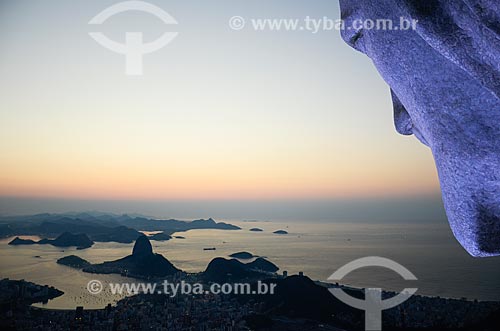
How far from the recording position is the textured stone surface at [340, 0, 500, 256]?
133 centimetres

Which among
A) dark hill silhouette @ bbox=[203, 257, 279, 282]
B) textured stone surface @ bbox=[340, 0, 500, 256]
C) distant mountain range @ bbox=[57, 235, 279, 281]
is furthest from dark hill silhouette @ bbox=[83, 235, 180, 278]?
textured stone surface @ bbox=[340, 0, 500, 256]

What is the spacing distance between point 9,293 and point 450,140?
19.6m

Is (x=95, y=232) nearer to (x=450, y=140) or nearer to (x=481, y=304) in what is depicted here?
(x=481, y=304)

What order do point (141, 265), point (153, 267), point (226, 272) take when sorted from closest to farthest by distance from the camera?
point (226, 272) < point (153, 267) < point (141, 265)

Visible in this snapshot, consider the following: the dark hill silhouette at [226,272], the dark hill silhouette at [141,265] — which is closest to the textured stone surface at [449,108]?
the dark hill silhouette at [226,272]

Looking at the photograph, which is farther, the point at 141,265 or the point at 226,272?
the point at 141,265

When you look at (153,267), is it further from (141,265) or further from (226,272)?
(226,272)

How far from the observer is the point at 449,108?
1.44 m

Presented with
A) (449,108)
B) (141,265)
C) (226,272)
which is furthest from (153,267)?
(449,108)

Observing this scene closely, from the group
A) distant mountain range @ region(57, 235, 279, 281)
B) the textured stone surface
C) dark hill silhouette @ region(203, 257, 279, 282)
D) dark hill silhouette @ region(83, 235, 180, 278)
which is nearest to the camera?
the textured stone surface

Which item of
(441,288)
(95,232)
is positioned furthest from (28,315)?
(441,288)

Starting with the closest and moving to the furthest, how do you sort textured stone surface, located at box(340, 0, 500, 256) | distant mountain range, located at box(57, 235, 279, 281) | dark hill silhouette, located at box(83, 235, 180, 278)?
textured stone surface, located at box(340, 0, 500, 256), distant mountain range, located at box(57, 235, 279, 281), dark hill silhouette, located at box(83, 235, 180, 278)

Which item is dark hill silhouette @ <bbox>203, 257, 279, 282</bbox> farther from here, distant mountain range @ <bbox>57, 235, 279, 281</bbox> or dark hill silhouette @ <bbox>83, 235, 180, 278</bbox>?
dark hill silhouette @ <bbox>83, 235, 180, 278</bbox>

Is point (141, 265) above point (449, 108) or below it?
below
